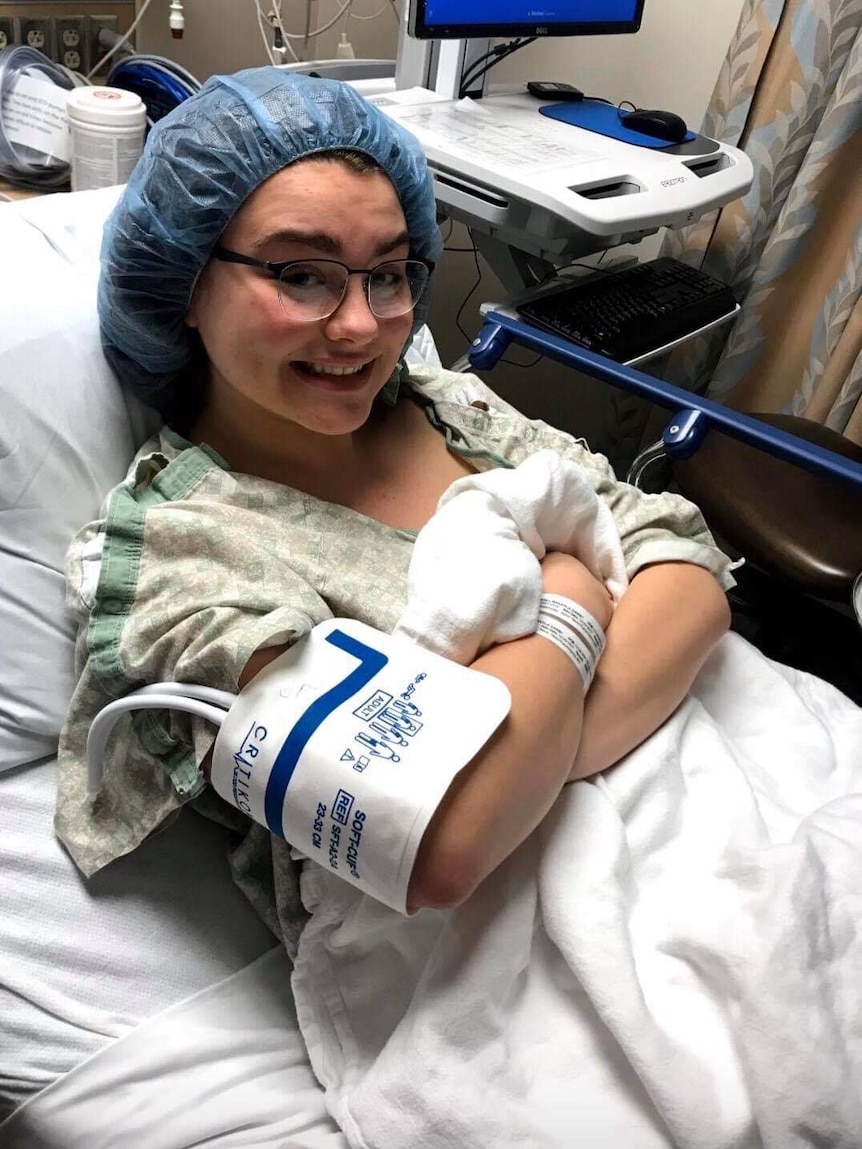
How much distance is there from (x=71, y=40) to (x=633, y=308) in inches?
53.3

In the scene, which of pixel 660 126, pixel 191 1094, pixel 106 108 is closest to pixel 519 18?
pixel 660 126

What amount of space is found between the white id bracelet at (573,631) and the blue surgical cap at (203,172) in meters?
0.48

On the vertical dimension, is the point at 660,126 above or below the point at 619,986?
above

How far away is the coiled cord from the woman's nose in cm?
103

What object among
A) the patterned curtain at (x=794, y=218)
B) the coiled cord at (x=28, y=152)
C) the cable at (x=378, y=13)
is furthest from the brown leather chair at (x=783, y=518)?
the cable at (x=378, y=13)

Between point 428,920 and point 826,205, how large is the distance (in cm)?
180

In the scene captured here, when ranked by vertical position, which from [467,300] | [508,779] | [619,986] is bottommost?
[467,300]

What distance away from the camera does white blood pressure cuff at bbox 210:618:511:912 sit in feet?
2.23

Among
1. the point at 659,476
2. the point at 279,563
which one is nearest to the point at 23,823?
the point at 279,563

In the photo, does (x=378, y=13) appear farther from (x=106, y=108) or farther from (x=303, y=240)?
(x=303, y=240)

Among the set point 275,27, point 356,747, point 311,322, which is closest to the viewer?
point 356,747

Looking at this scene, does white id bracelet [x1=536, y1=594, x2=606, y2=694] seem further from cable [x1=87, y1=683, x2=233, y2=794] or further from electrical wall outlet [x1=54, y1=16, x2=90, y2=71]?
electrical wall outlet [x1=54, y1=16, x2=90, y2=71]

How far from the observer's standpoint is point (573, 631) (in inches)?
34.4

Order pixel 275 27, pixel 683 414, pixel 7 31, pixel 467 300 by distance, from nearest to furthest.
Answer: pixel 683 414 → pixel 7 31 → pixel 275 27 → pixel 467 300
